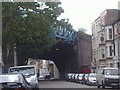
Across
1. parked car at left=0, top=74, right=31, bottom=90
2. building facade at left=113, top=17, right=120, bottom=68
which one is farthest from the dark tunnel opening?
parked car at left=0, top=74, right=31, bottom=90

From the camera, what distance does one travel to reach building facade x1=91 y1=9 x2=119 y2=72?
68.7 m

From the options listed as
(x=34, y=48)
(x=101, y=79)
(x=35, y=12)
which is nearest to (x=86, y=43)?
(x=34, y=48)

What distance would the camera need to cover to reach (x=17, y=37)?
2994 cm

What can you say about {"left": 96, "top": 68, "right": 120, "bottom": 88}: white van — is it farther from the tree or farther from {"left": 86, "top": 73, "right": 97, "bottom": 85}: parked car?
{"left": 86, "top": 73, "right": 97, "bottom": 85}: parked car

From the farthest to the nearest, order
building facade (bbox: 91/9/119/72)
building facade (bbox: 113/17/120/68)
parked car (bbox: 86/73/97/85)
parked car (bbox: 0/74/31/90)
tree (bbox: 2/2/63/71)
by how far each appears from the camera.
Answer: building facade (bbox: 91/9/119/72)
building facade (bbox: 113/17/120/68)
parked car (bbox: 86/73/97/85)
tree (bbox: 2/2/63/71)
parked car (bbox: 0/74/31/90)

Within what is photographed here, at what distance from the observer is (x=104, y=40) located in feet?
241

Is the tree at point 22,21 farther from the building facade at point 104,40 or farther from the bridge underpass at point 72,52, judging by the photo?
the building facade at point 104,40

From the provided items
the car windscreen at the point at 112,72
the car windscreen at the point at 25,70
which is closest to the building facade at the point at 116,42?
the car windscreen at the point at 112,72

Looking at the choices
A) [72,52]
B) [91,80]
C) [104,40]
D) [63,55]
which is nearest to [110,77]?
[91,80]

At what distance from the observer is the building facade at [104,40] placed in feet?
225

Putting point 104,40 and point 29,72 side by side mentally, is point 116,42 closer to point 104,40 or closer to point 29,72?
point 104,40

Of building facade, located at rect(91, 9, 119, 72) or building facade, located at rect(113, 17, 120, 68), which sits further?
building facade, located at rect(91, 9, 119, 72)

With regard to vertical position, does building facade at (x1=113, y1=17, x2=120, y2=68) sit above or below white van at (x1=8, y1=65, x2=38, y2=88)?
above

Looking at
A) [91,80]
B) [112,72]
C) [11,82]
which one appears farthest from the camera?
[91,80]
